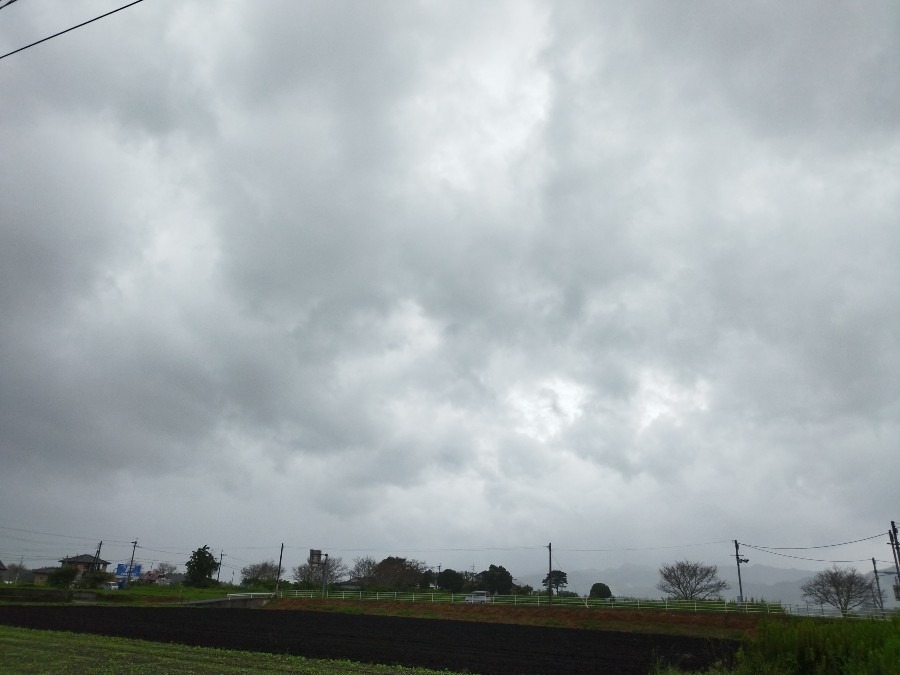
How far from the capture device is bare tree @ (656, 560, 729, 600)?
9350 cm

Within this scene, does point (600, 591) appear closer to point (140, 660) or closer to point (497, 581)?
point (497, 581)

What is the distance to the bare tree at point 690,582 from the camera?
93.5m

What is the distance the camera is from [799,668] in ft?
32.9

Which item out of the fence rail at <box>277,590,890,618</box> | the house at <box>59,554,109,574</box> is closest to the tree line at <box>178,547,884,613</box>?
the fence rail at <box>277,590,890,618</box>

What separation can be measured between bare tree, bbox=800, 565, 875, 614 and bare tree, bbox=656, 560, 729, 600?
46.2 ft

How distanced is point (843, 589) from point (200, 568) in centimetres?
9847

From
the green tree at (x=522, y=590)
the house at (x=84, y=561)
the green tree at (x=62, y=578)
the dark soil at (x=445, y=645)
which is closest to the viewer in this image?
the dark soil at (x=445, y=645)

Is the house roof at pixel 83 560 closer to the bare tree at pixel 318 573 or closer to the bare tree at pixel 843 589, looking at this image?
the bare tree at pixel 318 573

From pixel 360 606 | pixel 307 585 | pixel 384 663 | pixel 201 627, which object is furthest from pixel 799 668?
pixel 307 585

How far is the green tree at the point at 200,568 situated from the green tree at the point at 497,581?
4398 cm

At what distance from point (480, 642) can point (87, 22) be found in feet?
98.9

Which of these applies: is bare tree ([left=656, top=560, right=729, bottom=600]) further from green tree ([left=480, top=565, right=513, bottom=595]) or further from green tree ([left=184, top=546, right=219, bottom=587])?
green tree ([left=184, top=546, right=219, bottom=587])

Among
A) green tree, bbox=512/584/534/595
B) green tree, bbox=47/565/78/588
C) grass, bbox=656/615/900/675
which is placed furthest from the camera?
green tree, bbox=512/584/534/595

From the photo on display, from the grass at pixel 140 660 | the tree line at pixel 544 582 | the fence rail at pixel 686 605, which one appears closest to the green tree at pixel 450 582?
the tree line at pixel 544 582
